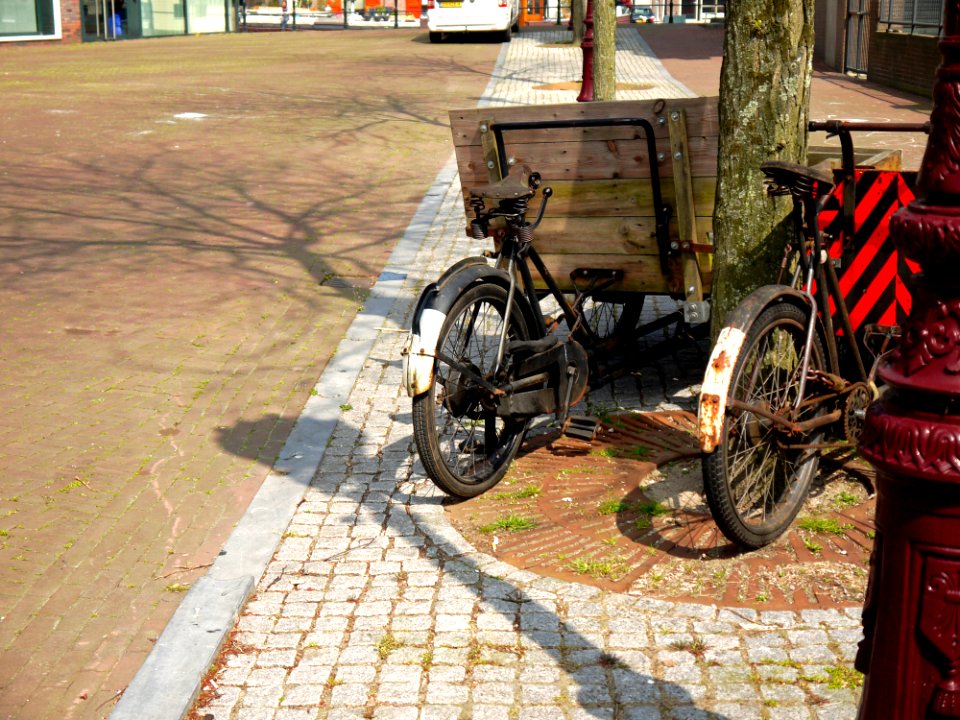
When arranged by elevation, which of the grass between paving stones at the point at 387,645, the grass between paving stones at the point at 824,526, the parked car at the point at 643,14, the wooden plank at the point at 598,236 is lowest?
the grass between paving stones at the point at 387,645

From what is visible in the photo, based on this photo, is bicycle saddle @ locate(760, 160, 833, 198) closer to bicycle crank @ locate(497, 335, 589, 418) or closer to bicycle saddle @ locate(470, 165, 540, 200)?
bicycle saddle @ locate(470, 165, 540, 200)

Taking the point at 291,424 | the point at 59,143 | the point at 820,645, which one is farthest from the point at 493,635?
the point at 59,143

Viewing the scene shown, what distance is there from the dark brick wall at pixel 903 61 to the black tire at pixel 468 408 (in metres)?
16.9

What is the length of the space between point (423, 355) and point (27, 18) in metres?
36.9

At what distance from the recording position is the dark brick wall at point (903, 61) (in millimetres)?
20969

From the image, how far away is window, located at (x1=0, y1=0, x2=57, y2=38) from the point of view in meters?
36.5

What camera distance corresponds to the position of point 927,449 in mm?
2289

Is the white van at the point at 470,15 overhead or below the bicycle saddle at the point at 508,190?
overhead

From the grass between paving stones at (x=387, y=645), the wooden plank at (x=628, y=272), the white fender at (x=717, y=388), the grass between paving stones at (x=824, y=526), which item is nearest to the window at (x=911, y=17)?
the wooden plank at (x=628, y=272)

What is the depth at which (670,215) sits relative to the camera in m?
6.11

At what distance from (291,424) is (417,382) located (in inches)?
70.4

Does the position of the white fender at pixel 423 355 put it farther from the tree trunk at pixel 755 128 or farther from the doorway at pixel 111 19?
the doorway at pixel 111 19

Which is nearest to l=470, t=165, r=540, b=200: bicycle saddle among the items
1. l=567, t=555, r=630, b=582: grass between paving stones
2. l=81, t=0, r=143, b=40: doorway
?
l=567, t=555, r=630, b=582: grass between paving stones

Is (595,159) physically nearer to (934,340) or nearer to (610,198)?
(610,198)
